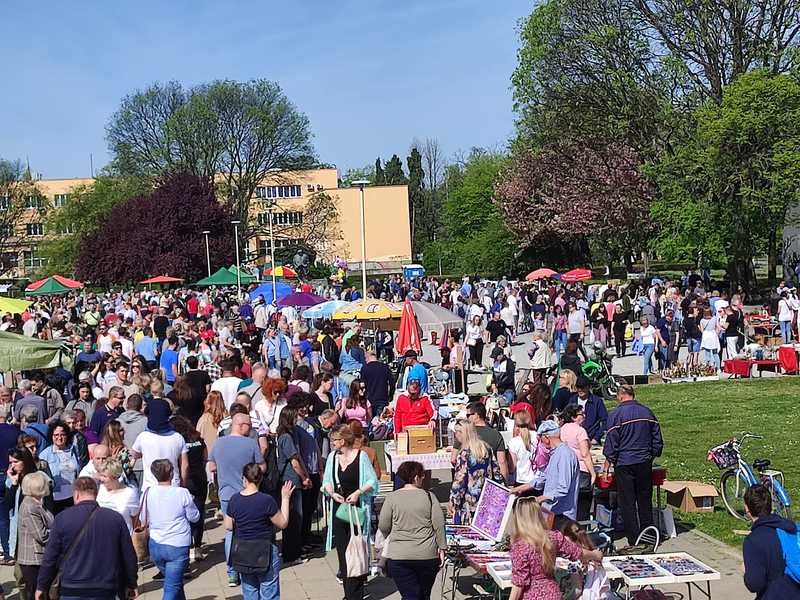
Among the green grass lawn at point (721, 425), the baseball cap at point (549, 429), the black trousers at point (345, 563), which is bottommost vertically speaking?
the green grass lawn at point (721, 425)

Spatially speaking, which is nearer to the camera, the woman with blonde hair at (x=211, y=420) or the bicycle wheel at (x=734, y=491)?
the woman with blonde hair at (x=211, y=420)

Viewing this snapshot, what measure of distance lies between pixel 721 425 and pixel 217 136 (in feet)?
187

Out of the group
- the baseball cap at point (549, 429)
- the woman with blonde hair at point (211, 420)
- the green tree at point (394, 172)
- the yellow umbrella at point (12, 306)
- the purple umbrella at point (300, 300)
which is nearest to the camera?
the baseball cap at point (549, 429)

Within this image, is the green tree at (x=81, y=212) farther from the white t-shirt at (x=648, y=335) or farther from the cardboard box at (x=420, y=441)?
the cardboard box at (x=420, y=441)

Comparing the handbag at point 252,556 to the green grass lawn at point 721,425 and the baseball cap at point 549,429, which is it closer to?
the baseball cap at point 549,429

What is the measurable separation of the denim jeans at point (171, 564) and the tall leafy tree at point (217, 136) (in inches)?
2467

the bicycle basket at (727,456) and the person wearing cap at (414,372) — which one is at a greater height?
the person wearing cap at (414,372)

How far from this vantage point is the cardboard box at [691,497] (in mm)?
11344

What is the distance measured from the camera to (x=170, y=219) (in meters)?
62.9

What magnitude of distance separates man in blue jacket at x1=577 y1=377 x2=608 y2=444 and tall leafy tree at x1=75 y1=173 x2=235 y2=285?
5348 cm

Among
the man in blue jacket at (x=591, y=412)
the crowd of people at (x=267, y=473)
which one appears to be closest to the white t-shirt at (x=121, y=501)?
the crowd of people at (x=267, y=473)

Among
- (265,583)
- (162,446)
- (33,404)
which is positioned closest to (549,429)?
(265,583)

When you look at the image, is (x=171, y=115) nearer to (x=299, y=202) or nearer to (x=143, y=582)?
(x=299, y=202)

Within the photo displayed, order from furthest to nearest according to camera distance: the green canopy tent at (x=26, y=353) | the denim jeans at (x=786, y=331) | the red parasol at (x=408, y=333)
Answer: the denim jeans at (x=786, y=331), the red parasol at (x=408, y=333), the green canopy tent at (x=26, y=353)
